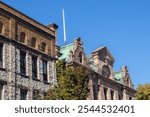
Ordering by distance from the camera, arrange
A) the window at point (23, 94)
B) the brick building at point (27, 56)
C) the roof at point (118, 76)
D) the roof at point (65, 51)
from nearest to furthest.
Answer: the brick building at point (27, 56) < the window at point (23, 94) < the roof at point (65, 51) < the roof at point (118, 76)

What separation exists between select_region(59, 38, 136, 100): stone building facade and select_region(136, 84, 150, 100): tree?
1982 mm

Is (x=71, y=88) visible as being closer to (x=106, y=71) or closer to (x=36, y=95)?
(x=36, y=95)

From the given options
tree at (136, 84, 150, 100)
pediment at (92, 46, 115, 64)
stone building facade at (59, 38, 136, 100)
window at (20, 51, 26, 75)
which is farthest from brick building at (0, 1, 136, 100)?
tree at (136, 84, 150, 100)

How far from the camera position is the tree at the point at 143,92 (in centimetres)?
4522

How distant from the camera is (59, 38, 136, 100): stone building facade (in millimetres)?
38781

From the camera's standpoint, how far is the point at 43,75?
103 feet

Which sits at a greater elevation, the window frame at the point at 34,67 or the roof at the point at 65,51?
the roof at the point at 65,51

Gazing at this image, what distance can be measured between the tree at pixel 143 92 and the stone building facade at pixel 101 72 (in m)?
1.98

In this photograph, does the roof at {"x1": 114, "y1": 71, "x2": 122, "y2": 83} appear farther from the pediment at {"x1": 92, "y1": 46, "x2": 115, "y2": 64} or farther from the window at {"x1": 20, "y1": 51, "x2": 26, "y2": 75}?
the window at {"x1": 20, "y1": 51, "x2": 26, "y2": 75}

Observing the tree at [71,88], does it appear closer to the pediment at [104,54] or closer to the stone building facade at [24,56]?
the stone building facade at [24,56]

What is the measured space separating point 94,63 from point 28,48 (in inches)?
580

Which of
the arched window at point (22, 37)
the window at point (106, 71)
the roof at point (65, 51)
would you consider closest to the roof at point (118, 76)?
the window at point (106, 71)

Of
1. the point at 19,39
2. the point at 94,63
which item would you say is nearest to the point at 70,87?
the point at 19,39

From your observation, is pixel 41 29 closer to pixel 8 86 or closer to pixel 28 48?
pixel 28 48
